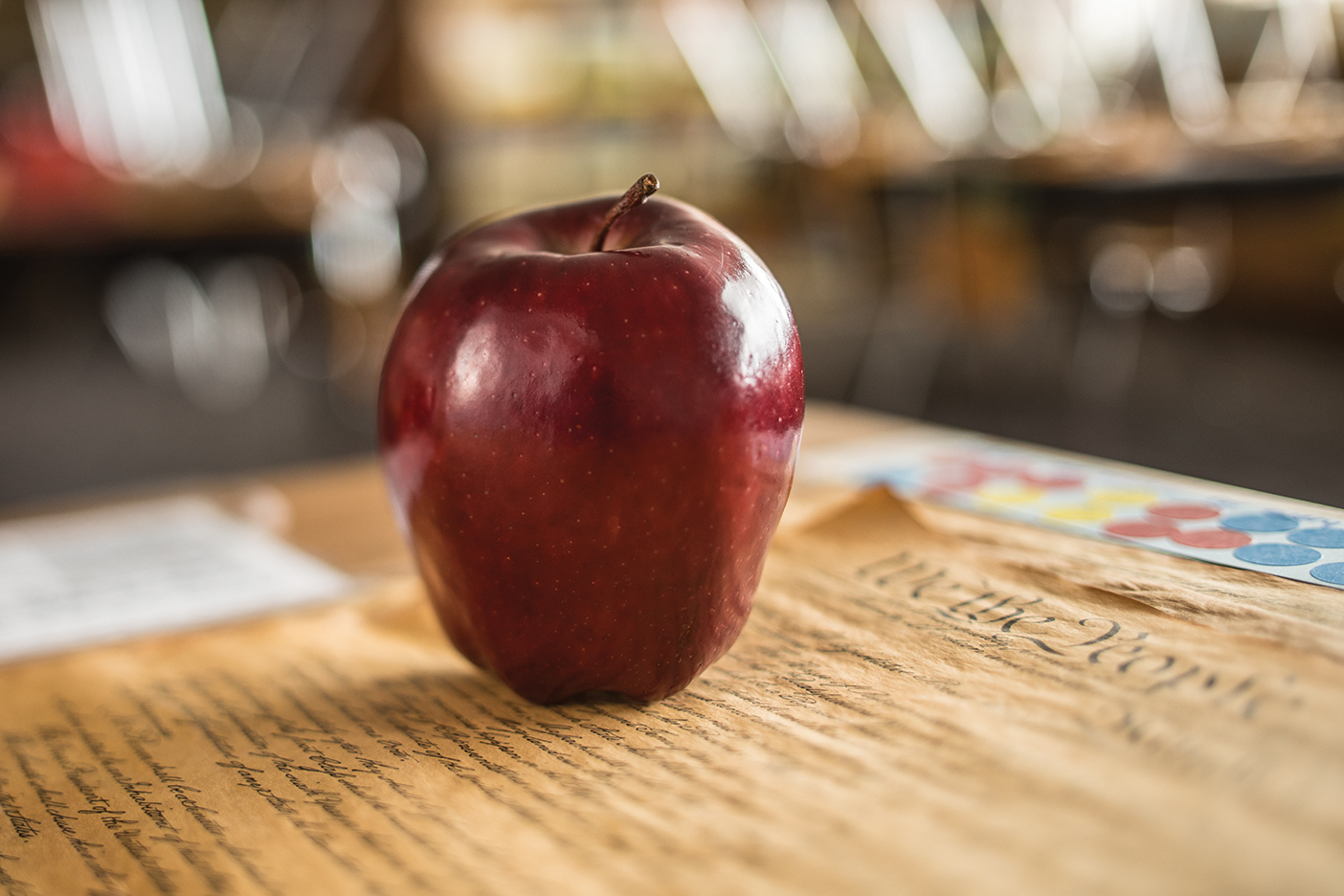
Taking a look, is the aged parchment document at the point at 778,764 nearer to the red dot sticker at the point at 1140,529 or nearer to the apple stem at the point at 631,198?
the red dot sticker at the point at 1140,529

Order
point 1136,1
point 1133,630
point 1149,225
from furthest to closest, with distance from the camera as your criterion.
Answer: point 1136,1, point 1149,225, point 1133,630

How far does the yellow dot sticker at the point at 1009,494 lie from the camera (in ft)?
1.77

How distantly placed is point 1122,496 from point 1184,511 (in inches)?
1.6

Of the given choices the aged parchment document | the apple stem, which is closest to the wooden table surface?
the aged parchment document

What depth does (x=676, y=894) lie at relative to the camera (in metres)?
0.26

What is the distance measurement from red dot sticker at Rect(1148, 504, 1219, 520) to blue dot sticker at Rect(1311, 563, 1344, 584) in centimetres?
8

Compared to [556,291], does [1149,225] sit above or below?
above

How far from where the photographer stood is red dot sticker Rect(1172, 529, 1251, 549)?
430mm

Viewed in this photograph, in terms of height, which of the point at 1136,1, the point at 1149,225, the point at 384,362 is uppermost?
the point at 1136,1

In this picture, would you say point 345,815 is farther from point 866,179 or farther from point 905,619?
point 866,179

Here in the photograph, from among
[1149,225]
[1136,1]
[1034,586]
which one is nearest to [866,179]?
[1149,225]

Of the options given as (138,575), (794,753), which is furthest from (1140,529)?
(138,575)

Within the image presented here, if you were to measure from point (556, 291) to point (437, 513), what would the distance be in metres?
0.08

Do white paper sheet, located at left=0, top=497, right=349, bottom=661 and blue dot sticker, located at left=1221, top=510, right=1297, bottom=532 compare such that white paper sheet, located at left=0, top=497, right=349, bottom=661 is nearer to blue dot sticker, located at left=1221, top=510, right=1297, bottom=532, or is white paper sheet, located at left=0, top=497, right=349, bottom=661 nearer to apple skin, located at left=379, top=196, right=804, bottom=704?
apple skin, located at left=379, top=196, right=804, bottom=704
